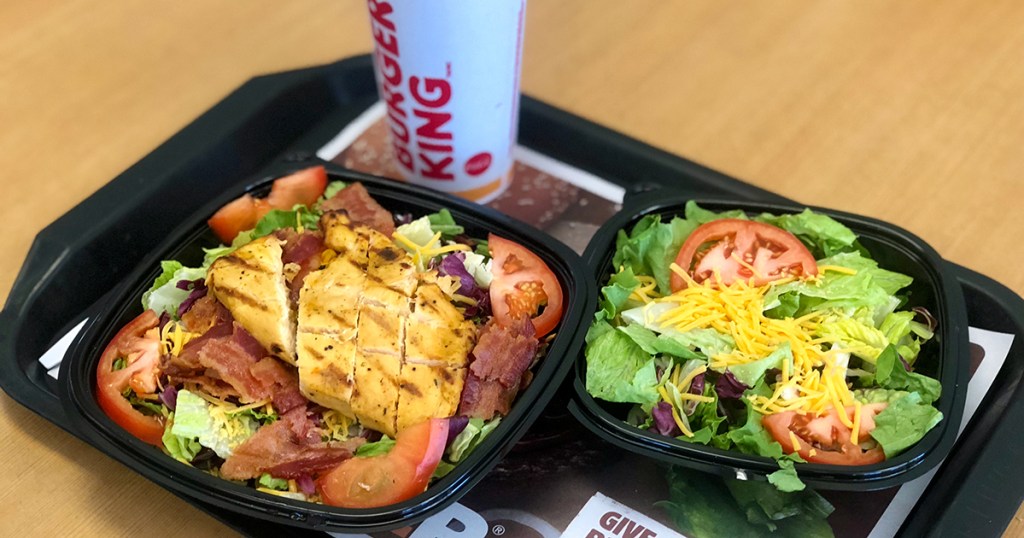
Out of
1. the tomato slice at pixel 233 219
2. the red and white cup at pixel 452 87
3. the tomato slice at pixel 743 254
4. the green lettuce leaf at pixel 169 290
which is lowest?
the green lettuce leaf at pixel 169 290

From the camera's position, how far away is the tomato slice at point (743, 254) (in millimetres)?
1352

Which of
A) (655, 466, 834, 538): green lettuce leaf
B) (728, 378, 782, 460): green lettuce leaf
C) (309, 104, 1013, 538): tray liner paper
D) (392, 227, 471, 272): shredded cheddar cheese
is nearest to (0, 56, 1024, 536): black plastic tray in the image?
(309, 104, 1013, 538): tray liner paper

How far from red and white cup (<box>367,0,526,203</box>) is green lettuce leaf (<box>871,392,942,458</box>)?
0.79 metres

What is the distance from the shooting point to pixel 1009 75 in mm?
1879

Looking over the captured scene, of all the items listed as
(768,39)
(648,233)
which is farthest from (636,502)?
(768,39)

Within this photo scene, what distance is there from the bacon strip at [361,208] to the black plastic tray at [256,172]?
19cm

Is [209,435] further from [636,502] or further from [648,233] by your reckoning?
[648,233]

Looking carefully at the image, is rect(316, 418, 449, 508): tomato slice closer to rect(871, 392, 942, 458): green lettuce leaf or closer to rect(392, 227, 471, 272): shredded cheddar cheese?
rect(392, 227, 471, 272): shredded cheddar cheese

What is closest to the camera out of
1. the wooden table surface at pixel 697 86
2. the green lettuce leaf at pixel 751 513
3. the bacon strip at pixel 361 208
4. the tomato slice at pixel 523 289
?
the green lettuce leaf at pixel 751 513

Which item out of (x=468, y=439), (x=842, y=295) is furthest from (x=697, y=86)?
(x=468, y=439)

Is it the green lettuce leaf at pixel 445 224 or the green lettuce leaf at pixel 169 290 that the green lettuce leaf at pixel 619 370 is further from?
the green lettuce leaf at pixel 169 290

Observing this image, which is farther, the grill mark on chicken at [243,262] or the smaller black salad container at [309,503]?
the grill mark on chicken at [243,262]

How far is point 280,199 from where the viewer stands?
4.91 ft

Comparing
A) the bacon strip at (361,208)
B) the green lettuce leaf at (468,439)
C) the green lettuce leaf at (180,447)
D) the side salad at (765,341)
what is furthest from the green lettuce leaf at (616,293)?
the green lettuce leaf at (180,447)
